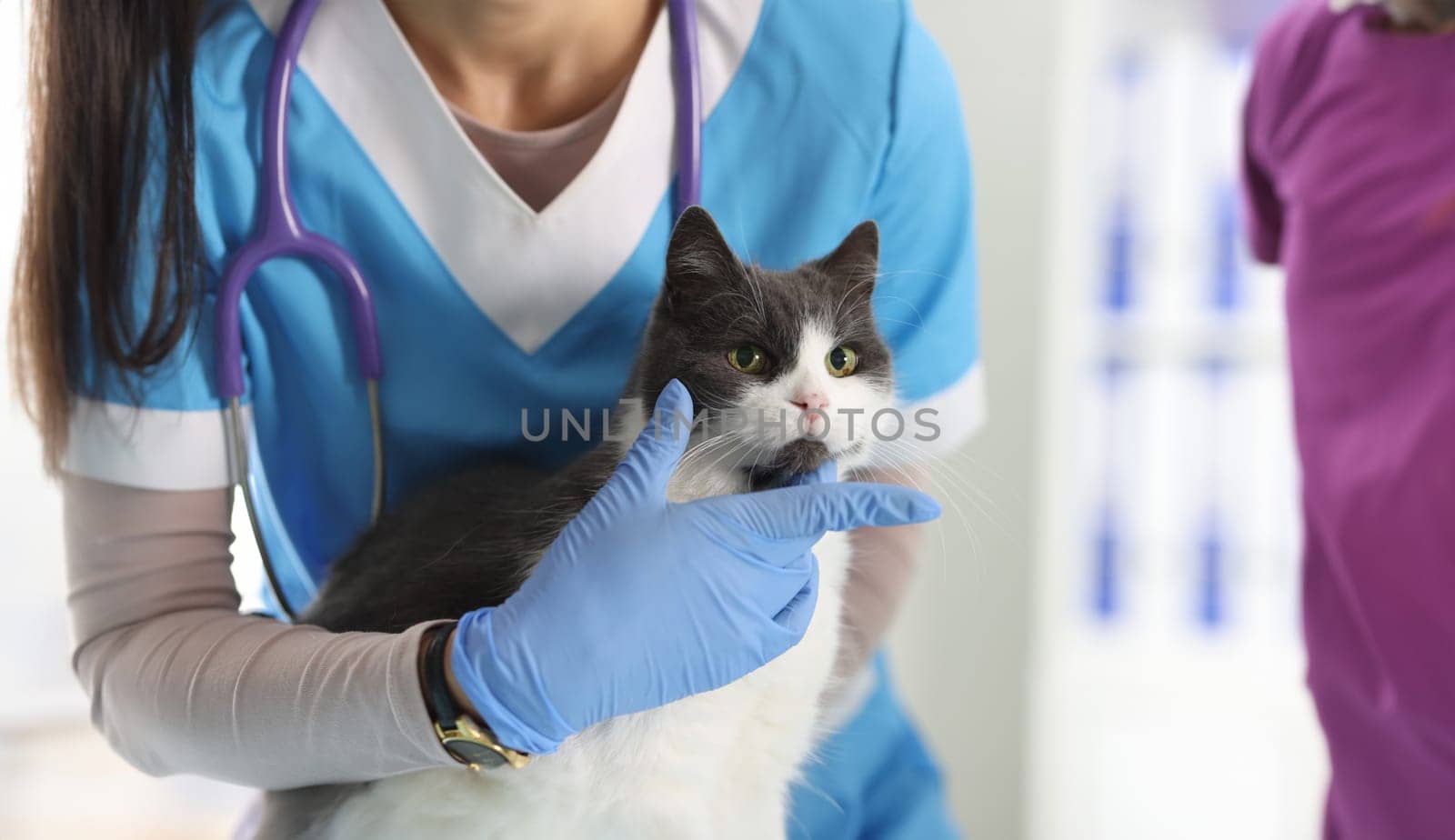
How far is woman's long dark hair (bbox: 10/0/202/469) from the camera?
22.6 inches

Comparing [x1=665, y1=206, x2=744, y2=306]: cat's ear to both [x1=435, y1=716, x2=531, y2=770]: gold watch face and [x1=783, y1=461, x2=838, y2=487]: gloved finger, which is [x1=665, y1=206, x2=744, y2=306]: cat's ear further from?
[x1=435, y1=716, x2=531, y2=770]: gold watch face

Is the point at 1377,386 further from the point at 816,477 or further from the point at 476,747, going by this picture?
the point at 476,747

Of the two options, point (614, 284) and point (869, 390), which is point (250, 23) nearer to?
point (614, 284)

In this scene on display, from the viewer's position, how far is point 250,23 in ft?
2.09

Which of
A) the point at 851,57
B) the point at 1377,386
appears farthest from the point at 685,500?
the point at 1377,386

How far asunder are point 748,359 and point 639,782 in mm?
254

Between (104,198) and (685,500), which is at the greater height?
(104,198)

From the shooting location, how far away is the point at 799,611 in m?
0.58

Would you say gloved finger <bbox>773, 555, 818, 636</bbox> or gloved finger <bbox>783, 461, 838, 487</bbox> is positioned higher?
gloved finger <bbox>783, 461, 838, 487</bbox>

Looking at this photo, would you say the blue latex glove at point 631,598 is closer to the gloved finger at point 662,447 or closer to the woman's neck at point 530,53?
the gloved finger at point 662,447

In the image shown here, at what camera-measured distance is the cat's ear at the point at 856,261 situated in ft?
1.94

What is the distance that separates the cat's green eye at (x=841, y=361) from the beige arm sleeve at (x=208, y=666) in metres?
0.28

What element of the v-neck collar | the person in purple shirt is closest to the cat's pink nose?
the v-neck collar

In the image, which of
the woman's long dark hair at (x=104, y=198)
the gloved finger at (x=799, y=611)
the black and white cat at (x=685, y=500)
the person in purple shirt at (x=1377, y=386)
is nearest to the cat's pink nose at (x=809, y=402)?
the black and white cat at (x=685, y=500)
